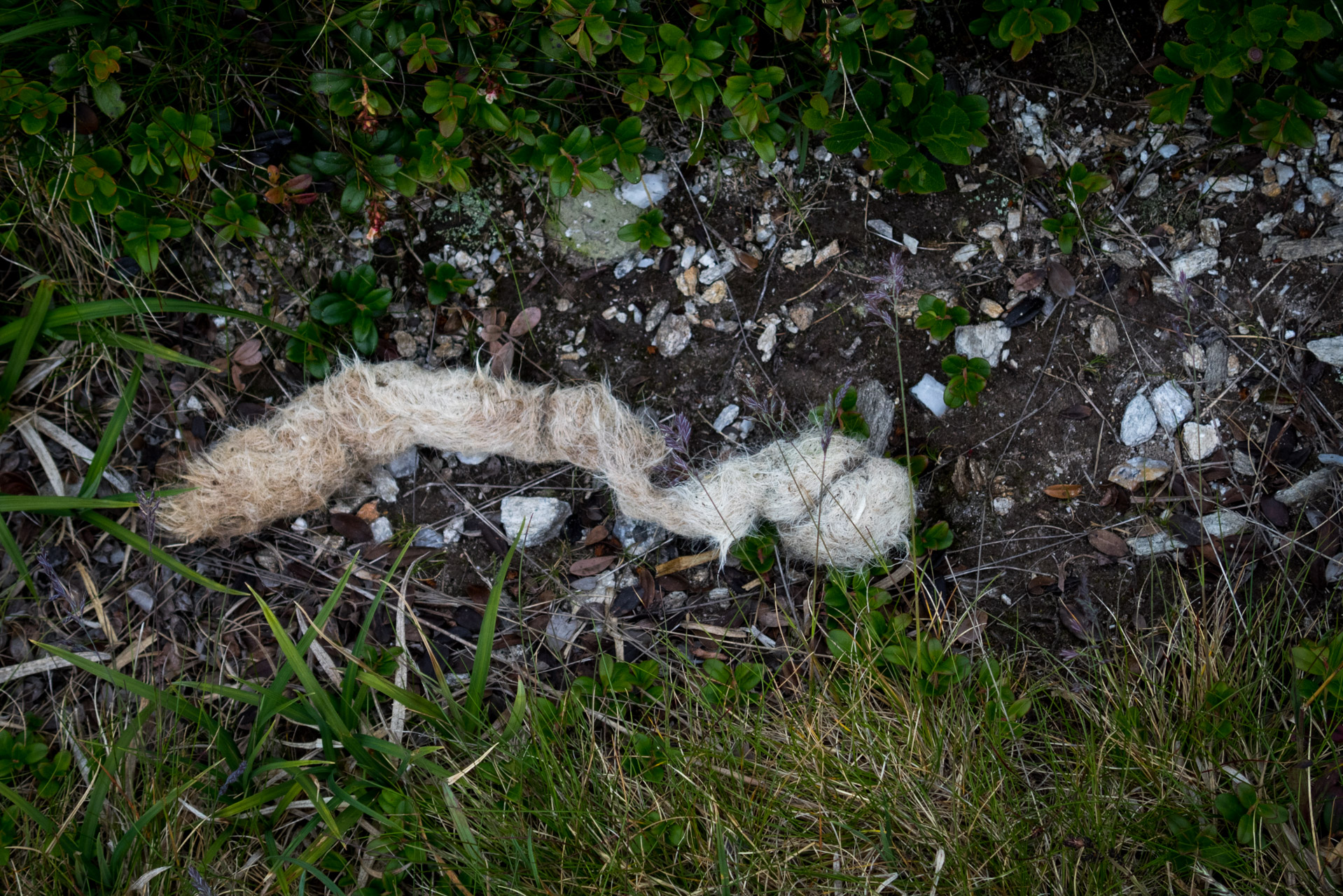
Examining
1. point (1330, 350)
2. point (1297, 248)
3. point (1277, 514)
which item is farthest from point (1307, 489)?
point (1297, 248)

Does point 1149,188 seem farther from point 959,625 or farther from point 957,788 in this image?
point 957,788

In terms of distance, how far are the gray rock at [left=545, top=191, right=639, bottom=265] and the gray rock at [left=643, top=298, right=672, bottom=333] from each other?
7.2 inches

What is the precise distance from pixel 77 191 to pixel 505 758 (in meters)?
1.85

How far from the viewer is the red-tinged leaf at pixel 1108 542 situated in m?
2.21

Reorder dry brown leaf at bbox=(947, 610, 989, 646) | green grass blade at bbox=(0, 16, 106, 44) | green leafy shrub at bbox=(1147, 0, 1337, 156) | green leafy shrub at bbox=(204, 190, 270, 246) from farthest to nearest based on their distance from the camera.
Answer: green leafy shrub at bbox=(204, 190, 270, 246) → dry brown leaf at bbox=(947, 610, 989, 646) → green grass blade at bbox=(0, 16, 106, 44) → green leafy shrub at bbox=(1147, 0, 1337, 156)

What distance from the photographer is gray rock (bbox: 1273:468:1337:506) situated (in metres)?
2.16

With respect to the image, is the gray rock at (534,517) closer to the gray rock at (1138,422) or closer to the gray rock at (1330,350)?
the gray rock at (1138,422)

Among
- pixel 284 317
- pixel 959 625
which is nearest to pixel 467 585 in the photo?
pixel 284 317

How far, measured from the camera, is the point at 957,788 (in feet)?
6.27

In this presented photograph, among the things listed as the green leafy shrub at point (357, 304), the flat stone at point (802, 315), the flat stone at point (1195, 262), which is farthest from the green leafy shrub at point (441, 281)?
the flat stone at point (1195, 262)

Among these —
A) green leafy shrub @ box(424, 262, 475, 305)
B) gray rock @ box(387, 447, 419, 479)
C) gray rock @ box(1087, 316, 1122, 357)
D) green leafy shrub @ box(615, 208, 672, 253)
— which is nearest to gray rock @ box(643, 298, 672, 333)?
green leafy shrub @ box(615, 208, 672, 253)

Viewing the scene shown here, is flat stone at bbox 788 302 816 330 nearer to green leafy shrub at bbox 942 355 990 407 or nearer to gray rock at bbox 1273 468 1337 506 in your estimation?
green leafy shrub at bbox 942 355 990 407

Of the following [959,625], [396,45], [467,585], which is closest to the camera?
[396,45]

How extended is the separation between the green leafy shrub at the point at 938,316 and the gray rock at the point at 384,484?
5.17ft
